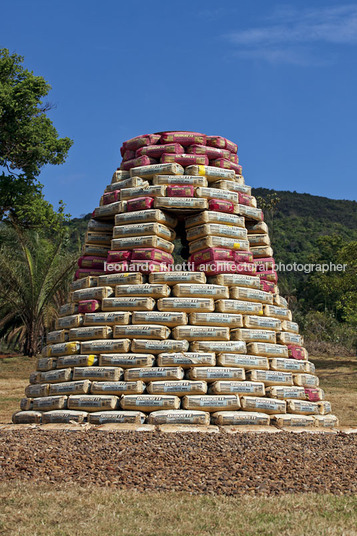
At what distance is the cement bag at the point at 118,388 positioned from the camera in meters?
7.70

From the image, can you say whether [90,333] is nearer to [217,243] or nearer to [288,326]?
[217,243]

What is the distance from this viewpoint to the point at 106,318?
8422 millimetres

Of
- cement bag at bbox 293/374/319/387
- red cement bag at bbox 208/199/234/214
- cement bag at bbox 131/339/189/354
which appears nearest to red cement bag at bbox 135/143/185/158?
red cement bag at bbox 208/199/234/214

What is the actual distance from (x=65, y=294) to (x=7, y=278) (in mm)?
3567

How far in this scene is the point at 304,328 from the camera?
97.6 feet

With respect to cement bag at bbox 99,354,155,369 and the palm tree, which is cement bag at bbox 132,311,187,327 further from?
the palm tree

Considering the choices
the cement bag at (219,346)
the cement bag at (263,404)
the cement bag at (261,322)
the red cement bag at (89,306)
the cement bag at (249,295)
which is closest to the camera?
the cement bag at (263,404)

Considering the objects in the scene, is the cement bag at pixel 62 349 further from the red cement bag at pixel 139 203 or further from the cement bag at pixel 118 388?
the red cement bag at pixel 139 203

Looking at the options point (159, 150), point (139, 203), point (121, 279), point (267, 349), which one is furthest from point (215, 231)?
point (267, 349)

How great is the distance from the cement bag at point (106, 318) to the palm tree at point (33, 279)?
12.0 m

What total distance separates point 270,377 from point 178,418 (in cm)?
160

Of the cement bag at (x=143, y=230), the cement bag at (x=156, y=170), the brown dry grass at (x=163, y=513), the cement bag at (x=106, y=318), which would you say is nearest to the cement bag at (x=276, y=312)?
the cement bag at (x=143, y=230)

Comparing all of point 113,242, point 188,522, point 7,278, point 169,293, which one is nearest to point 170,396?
point 169,293

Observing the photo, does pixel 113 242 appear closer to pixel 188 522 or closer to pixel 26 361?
pixel 188 522
